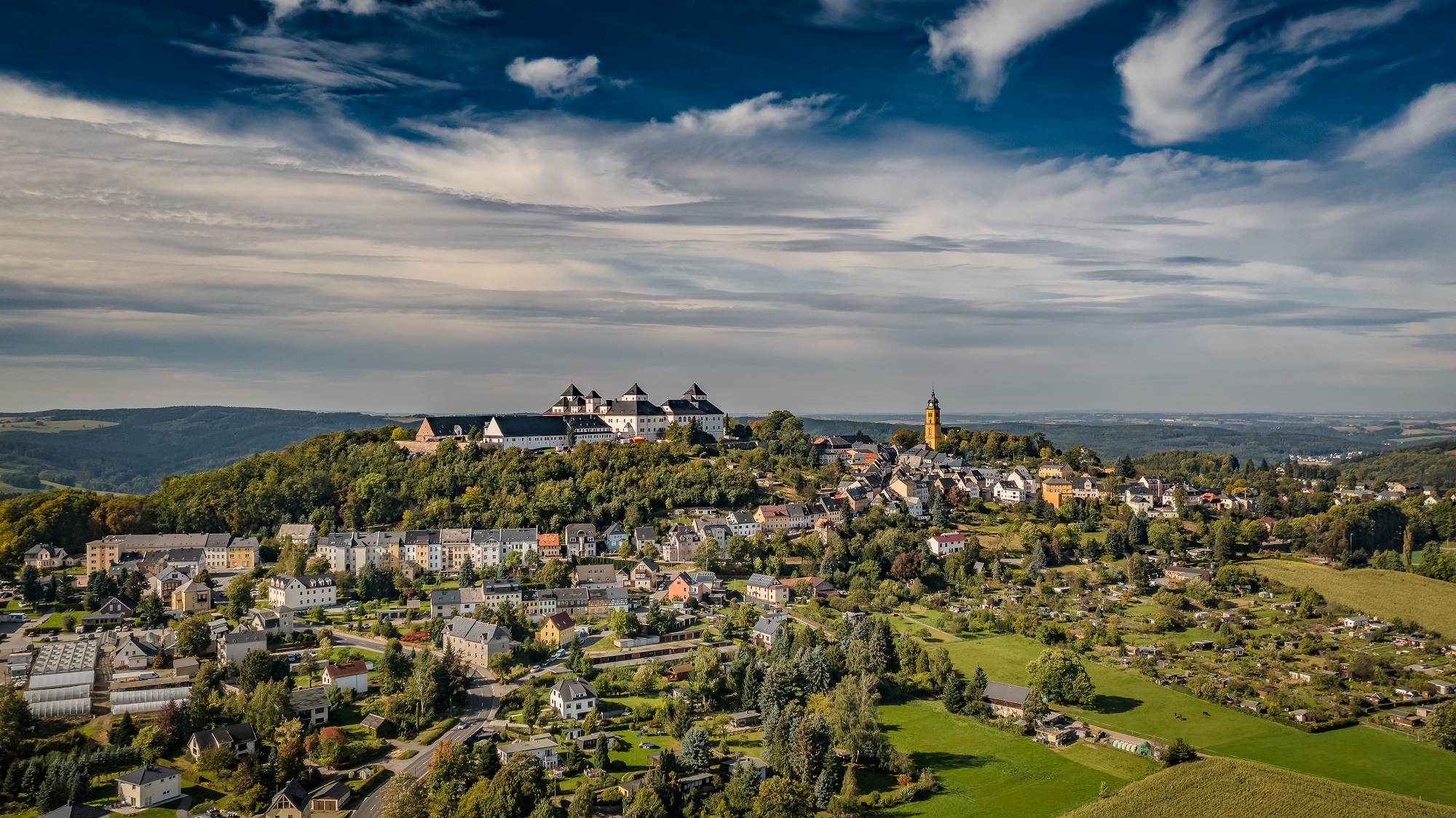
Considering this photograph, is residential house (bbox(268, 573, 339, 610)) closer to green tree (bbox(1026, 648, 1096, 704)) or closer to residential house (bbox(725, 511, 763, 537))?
residential house (bbox(725, 511, 763, 537))

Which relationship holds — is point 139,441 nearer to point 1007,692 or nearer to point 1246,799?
point 1007,692

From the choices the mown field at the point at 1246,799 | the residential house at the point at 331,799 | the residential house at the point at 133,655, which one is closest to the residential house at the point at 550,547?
the residential house at the point at 133,655

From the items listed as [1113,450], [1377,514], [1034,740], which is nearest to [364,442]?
[1034,740]

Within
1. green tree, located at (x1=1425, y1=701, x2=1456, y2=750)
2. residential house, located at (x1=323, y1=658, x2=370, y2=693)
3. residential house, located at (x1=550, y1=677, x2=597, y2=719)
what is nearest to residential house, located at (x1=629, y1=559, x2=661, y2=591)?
residential house, located at (x1=550, y1=677, x2=597, y2=719)

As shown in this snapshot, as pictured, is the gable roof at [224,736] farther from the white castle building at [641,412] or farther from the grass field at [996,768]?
the white castle building at [641,412]

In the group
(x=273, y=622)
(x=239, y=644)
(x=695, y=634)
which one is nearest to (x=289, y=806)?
(x=239, y=644)

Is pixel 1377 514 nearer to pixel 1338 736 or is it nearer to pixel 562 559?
pixel 1338 736
